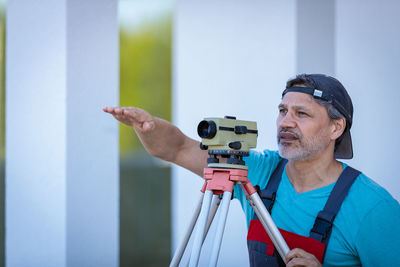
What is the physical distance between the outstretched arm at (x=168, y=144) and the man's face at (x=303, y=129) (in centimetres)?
48

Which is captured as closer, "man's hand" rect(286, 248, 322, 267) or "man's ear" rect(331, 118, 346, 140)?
"man's hand" rect(286, 248, 322, 267)

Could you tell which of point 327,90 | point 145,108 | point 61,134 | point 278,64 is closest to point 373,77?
point 278,64

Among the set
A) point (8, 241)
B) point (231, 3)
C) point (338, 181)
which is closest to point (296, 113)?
point (338, 181)

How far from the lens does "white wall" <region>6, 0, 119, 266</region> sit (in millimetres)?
2746

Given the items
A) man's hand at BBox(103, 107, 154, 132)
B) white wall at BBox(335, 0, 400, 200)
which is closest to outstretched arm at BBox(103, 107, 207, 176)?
man's hand at BBox(103, 107, 154, 132)

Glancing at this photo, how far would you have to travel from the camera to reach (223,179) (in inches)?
69.5

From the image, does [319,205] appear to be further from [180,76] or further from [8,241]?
[8,241]

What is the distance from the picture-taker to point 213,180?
1.77 meters

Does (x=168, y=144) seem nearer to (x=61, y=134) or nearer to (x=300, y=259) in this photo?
(x=61, y=134)

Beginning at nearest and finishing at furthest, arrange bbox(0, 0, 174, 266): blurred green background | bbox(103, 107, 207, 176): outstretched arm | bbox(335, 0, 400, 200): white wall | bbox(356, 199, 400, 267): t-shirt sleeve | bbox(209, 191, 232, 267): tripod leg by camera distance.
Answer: bbox(209, 191, 232, 267): tripod leg
bbox(356, 199, 400, 267): t-shirt sleeve
bbox(103, 107, 207, 176): outstretched arm
bbox(335, 0, 400, 200): white wall
bbox(0, 0, 174, 266): blurred green background

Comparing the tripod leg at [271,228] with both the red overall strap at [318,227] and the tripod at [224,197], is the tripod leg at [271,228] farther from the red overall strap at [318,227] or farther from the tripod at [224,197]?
the red overall strap at [318,227]

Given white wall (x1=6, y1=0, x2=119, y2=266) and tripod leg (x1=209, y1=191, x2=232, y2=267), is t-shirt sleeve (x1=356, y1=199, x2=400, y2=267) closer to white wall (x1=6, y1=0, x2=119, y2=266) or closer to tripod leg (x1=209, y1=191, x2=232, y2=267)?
tripod leg (x1=209, y1=191, x2=232, y2=267)

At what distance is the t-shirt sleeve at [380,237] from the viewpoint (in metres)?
1.78

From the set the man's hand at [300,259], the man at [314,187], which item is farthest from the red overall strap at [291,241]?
the man's hand at [300,259]
